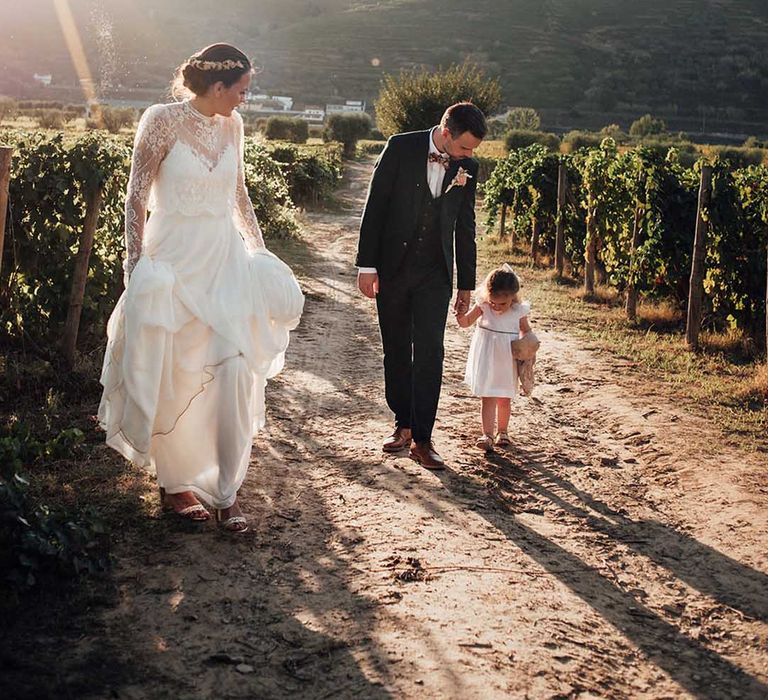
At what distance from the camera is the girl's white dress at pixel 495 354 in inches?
247

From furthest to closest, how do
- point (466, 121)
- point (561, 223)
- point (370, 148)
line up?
point (370, 148)
point (561, 223)
point (466, 121)

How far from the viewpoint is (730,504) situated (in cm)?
555

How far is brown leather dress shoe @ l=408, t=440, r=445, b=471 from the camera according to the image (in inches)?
234

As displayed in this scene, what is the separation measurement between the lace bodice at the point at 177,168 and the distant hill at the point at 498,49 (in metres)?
95.5

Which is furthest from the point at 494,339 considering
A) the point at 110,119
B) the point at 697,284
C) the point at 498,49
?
the point at 498,49

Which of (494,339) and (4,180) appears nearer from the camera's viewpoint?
(4,180)

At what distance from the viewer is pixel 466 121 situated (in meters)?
5.62

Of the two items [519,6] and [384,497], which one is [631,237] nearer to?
→ [384,497]

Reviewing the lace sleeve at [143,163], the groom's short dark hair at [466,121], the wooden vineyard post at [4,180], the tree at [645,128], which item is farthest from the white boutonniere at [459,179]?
the tree at [645,128]

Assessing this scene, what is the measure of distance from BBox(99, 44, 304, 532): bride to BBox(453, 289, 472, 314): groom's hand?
1.73 m

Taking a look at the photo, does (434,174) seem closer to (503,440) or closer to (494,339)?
(494,339)

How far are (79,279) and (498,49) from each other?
128 meters

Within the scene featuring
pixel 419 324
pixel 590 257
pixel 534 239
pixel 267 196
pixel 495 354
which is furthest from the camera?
pixel 267 196

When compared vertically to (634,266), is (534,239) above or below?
Answer: below
